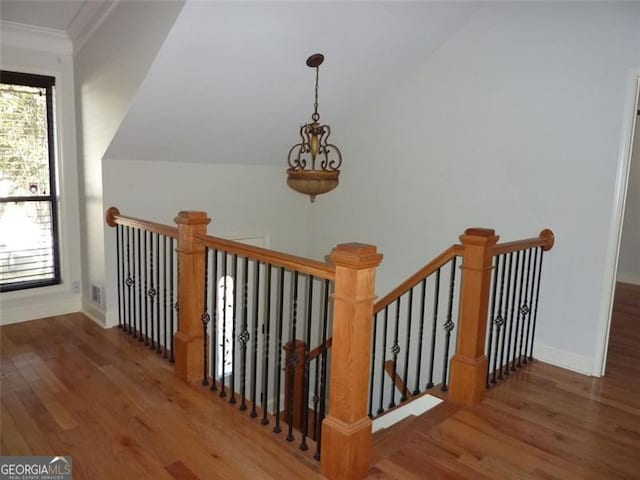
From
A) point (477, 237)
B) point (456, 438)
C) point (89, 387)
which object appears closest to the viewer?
point (456, 438)

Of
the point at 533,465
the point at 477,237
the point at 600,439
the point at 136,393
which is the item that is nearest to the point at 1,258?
the point at 136,393

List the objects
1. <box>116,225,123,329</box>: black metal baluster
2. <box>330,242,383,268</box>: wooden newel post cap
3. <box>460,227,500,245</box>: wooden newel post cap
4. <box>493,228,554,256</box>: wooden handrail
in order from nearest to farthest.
A: <box>330,242,383,268</box>: wooden newel post cap < <box>460,227,500,245</box>: wooden newel post cap < <box>493,228,554,256</box>: wooden handrail < <box>116,225,123,329</box>: black metal baluster

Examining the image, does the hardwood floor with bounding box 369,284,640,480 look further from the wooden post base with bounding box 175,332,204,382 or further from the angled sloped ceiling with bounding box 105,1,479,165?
the angled sloped ceiling with bounding box 105,1,479,165

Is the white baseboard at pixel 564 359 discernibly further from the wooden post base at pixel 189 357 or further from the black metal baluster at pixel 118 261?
the black metal baluster at pixel 118 261

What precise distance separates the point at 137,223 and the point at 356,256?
2.20 m

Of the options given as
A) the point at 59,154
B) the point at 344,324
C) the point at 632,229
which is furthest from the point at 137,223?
the point at 632,229

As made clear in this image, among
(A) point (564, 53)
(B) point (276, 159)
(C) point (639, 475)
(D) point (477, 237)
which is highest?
(A) point (564, 53)

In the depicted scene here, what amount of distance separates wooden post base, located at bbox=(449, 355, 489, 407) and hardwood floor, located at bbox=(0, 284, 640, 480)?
0.08 meters

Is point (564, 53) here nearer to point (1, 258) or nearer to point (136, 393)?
point (136, 393)

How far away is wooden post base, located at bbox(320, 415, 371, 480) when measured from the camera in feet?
6.88

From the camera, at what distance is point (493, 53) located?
3676 mm

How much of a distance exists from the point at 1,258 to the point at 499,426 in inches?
157

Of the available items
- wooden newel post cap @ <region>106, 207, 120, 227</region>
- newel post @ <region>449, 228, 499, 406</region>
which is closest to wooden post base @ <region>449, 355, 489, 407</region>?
newel post @ <region>449, 228, 499, 406</region>

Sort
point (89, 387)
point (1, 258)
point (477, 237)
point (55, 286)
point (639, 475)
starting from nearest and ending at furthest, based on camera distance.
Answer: point (639, 475) < point (477, 237) < point (89, 387) < point (1, 258) < point (55, 286)
